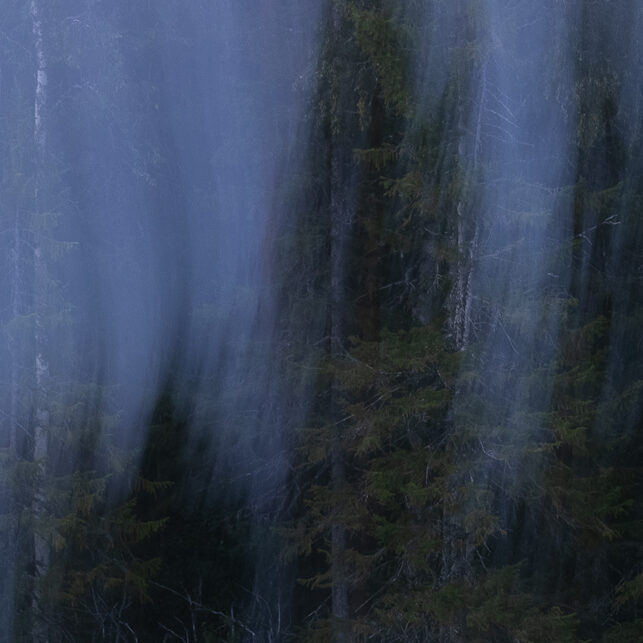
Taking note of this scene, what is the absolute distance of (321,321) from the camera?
32.4ft

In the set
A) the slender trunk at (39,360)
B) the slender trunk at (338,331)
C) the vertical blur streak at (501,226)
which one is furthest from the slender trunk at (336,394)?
the slender trunk at (39,360)

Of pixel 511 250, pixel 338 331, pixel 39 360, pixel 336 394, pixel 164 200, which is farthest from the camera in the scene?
pixel 164 200

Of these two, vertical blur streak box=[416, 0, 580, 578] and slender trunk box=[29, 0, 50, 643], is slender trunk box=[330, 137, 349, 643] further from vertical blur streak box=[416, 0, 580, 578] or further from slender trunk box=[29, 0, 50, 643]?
slender trunk box=[29, 0, 50, 643]

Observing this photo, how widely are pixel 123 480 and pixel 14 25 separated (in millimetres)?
4241

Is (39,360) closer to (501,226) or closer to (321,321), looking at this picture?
(321,321)

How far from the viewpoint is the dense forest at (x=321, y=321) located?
842cm

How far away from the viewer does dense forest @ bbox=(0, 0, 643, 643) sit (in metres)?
8.42

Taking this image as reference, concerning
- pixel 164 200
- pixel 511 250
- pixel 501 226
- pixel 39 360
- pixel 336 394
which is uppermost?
pixel 164 200

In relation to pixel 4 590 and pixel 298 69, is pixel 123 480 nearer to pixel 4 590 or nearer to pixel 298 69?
pixel 4 590

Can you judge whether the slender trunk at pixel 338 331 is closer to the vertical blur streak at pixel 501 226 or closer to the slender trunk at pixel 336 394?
the slender trunk at pixel 336 394

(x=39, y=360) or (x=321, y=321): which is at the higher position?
(x=321, y=321)

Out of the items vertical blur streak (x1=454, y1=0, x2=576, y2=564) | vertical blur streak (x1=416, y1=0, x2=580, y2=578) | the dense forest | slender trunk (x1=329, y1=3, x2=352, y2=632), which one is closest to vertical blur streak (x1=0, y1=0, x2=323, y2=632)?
the dense forest

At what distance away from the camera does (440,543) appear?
8.39m

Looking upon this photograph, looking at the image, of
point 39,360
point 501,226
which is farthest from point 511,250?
point 39,360
